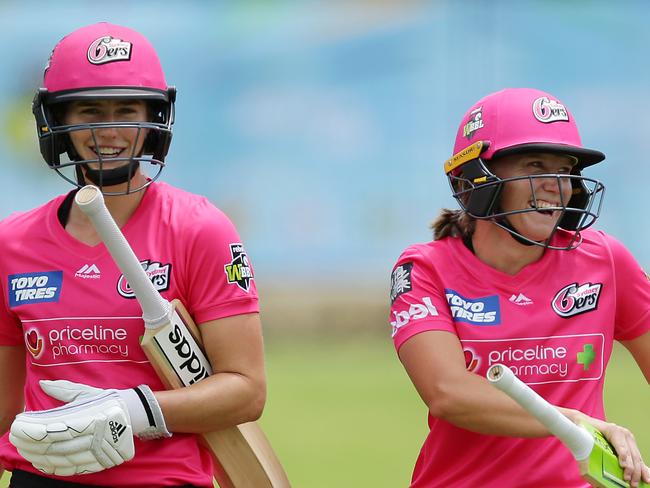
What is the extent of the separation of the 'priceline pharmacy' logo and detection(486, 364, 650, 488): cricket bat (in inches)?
14.3

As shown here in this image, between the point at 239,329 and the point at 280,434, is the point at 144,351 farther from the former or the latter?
the point at 280,434

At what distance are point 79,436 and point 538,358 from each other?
125cm

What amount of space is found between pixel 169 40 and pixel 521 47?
394 cm

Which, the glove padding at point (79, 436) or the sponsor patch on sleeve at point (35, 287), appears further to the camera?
the sponsor patch on sleeve at point (35, 287)

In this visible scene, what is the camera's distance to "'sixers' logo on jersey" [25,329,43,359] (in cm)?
341

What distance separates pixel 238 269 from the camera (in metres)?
3.39

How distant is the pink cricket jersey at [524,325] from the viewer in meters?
3.41

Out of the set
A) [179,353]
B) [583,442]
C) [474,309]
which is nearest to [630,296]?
[474,309]

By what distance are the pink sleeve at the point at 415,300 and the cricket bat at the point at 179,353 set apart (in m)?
0.51

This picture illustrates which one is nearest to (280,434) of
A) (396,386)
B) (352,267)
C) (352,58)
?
(396,386)

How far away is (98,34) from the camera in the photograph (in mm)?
3557

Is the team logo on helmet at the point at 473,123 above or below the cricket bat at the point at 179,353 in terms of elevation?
above

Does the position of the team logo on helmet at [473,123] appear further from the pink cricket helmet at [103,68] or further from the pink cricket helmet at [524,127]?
the pink cricket helmet at [103,68]

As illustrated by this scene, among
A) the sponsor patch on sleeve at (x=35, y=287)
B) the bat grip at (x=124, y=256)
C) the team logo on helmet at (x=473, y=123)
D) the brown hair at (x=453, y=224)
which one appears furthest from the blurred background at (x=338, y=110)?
the bat grip at (x=124, y=256)
